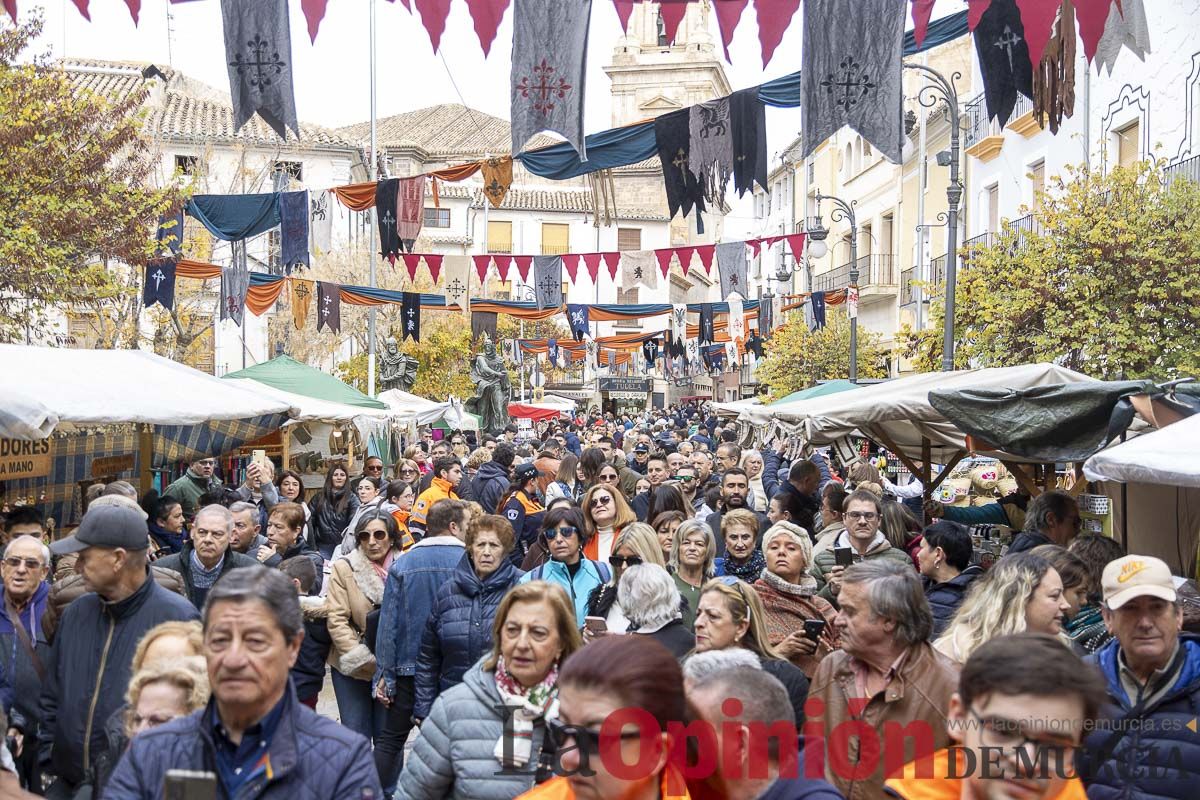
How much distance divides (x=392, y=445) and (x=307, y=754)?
23.1m

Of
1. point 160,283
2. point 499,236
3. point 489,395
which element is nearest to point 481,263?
point 160,283

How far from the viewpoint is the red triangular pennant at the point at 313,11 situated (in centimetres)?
773

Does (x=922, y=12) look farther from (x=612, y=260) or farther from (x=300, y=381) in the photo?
(x=612, y=260)

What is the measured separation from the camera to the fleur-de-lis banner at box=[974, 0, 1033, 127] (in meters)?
8.45

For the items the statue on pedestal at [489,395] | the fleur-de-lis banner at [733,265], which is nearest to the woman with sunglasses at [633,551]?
the fleur-de-lis banner at [733,265]

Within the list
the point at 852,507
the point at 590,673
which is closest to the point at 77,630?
the point at 590,673

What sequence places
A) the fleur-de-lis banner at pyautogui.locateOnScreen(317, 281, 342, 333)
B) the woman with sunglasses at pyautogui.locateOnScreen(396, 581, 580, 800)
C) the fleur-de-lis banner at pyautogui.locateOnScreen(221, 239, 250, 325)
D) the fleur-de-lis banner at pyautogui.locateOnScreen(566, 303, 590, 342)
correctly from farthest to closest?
the fleur-de-lis banner at pyautogui.locateOnScreen(566, 303, 590, 342) < the fleur-de-lis banner at pyautogui.locateOnScreen(317, 281, 342, 333) < the fleur-de-lis banner at pyautogui.locateOnScreen(221, 239, 250, 325) < the woman with sunglasses at pyautogui.locateOnScreen(396, 581, 580, 800)

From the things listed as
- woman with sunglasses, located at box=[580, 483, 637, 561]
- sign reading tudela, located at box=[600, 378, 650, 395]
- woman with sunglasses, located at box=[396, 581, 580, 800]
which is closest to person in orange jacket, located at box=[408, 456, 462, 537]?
woman with sunglasses, located at box=[580, 483, 637, 561]

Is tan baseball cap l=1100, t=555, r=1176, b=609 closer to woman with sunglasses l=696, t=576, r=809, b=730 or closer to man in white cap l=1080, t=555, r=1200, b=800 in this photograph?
man in white cap l=1080, t=555, r=1200, b=800

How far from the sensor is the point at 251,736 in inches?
114

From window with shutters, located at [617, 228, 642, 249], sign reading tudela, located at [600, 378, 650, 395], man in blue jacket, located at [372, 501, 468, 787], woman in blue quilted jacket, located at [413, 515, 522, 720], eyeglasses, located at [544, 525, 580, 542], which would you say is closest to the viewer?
woman in blue quilted jacket, located at [413, 515, 522, 720]

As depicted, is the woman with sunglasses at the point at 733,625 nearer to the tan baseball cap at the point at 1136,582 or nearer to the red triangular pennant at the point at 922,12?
the tan baseball cap at the point at 1136,582

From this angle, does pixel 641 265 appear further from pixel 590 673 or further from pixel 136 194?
pixel 590 673

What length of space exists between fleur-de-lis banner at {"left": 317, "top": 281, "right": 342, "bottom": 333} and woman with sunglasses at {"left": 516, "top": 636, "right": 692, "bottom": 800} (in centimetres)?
2131
